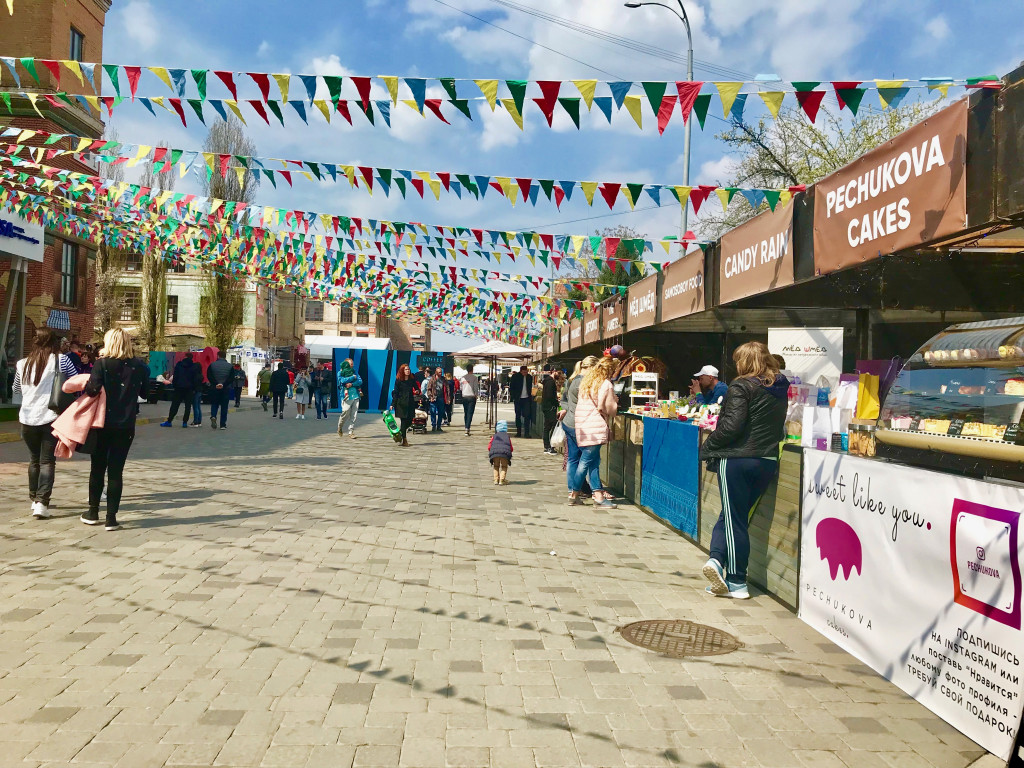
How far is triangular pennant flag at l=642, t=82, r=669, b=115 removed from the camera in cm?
625

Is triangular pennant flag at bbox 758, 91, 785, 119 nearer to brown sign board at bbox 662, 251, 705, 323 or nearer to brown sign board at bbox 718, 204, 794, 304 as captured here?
brown sign board at bbox 718, 204, 794, 304

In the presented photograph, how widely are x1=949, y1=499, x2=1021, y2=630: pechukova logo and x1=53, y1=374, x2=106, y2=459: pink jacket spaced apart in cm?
695

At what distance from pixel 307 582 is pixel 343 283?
16.4 meters

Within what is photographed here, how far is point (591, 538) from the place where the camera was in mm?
7668

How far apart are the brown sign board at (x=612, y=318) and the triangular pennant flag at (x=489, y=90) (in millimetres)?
6028

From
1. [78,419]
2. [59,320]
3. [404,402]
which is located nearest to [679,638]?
[78,419]

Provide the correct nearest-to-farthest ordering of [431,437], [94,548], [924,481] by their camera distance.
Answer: [924,481], [94,548], [431,437]

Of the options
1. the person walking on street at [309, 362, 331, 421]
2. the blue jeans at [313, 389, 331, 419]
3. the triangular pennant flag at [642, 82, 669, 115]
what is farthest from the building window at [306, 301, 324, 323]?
the triangular pennant flag at [642, 82, 669, 115]

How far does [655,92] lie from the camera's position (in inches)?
248

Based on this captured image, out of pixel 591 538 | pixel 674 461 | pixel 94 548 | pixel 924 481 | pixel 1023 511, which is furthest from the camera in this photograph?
pixel 674 461

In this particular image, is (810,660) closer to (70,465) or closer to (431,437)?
(70,465)

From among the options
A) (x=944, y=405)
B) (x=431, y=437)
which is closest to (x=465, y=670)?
(x=944, y=405)

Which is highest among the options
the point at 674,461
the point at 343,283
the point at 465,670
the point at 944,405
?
the point at 343,283

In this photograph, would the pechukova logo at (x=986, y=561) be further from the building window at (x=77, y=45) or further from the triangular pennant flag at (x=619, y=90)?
the building window at (x=77, y=45)
